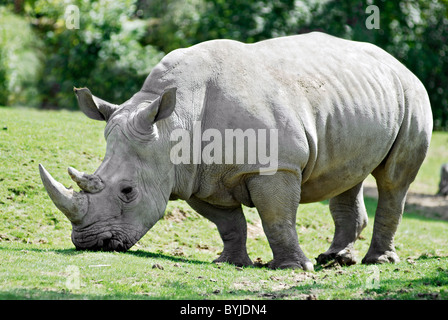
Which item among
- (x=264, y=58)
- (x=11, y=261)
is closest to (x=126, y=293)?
(x=11, y=261)

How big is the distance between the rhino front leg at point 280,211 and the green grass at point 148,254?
0.32 metres

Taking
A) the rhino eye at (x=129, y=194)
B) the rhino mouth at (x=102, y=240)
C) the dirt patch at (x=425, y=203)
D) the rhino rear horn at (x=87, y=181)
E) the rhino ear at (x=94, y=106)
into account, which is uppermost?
the rhino ear at (x=94, y=106)

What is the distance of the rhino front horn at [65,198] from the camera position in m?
8.06

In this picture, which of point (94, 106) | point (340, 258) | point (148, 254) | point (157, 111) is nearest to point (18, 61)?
point (94, 106)

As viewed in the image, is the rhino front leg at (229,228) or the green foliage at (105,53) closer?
the rhino front leg at (229,228)

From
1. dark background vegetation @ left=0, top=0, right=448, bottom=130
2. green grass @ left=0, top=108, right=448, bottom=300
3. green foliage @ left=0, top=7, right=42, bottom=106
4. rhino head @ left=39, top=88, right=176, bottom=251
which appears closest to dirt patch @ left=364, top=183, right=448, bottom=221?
green grass @ left=0, top=108, right=448, bottom=300

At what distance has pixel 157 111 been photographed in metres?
8.23

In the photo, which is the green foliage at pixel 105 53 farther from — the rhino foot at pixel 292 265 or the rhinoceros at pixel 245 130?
the rhino foot at pixel 292 265

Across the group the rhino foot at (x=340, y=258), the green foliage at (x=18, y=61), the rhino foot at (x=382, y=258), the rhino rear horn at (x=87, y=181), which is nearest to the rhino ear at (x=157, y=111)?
the rhino rear horn at (x=87, y=181)

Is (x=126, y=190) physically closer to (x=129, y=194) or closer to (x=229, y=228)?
(x=129, y=194)

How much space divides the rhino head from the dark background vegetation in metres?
14.5

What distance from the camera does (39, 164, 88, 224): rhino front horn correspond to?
8062 mm

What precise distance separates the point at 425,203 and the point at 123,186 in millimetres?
12471

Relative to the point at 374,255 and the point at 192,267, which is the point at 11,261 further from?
the point at 374,255
